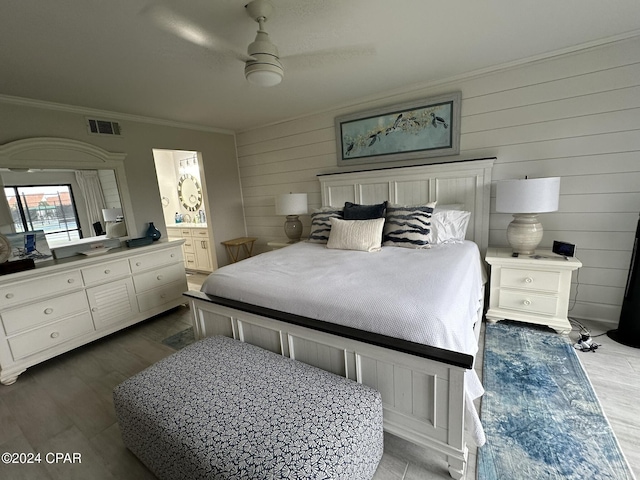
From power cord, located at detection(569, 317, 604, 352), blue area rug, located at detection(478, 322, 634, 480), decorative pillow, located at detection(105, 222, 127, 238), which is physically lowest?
blue area rug, located at detection(478, 322, 634, 480)

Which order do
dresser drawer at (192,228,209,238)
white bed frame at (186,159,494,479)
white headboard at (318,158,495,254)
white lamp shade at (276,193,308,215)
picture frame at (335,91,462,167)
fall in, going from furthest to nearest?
dresser drawer at (192,228,209,238) → white lamp shade at (276,193,308,215) → picture frame at (335,91,462,167) → white headboard at (318,158,495,254) → white bed frame at (186,159,494,479)

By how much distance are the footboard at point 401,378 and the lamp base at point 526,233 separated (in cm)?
184

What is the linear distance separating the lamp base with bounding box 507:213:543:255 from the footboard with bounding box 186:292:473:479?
6.03ft

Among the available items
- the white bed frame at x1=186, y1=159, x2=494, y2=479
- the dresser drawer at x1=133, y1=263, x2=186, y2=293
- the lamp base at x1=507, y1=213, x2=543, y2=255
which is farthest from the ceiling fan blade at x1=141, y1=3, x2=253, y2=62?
the lamp base at x1=507, y1=213, x2=543, y2=255

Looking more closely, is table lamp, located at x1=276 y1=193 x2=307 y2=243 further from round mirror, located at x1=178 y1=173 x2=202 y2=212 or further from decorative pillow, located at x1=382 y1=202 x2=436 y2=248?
round mirror, located at x1=178 y1=173 x2=202 y2=212

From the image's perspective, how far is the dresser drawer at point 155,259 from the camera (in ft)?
9.92

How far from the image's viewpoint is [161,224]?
3646 millimetres

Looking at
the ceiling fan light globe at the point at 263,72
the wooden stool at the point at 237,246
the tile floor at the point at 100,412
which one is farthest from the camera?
the wooden stool at the point at 237,246

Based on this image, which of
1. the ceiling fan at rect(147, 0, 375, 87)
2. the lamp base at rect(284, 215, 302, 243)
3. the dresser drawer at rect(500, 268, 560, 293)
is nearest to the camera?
the ceiling fan at rect(147, 0, 375, 87)

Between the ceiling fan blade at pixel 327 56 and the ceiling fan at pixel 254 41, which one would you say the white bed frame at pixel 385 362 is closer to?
the ceiling fan at pixel 254 41

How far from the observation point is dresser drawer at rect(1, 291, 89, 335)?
2225 millimetres

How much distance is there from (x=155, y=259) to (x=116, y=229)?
0.57m

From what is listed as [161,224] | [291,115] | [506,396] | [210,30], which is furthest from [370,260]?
[161,224]

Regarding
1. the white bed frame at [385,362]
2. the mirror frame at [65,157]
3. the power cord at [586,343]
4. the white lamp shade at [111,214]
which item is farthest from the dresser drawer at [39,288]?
the power cord at [586,343]
